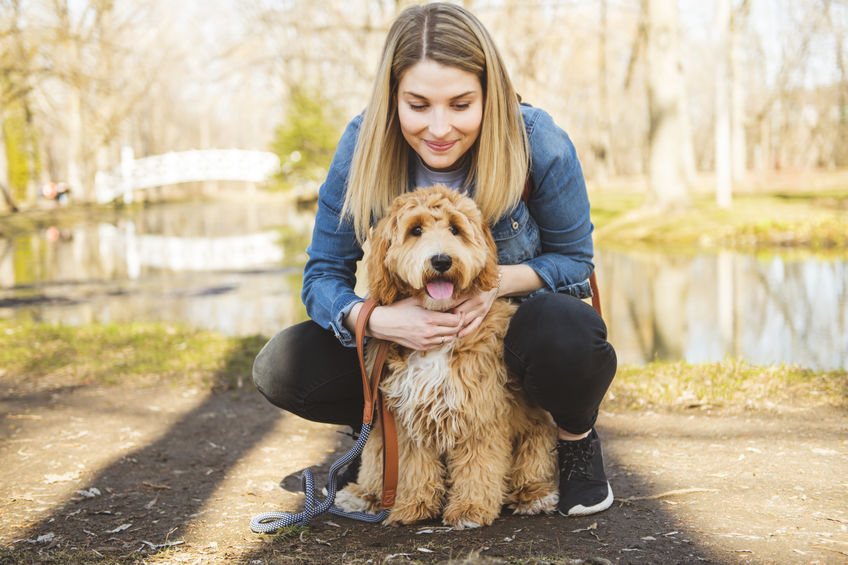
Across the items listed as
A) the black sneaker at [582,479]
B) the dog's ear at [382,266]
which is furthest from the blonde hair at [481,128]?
the black sneaker at [582,479]

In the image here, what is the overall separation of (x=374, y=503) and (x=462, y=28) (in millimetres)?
1977

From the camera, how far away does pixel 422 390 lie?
9.14 ft

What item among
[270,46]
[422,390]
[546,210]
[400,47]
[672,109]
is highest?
[270,46]

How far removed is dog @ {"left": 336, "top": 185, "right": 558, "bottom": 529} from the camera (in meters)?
2.69

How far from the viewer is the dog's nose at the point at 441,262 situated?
255 centimetres

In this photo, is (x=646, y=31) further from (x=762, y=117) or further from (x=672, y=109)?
(x=762, y=117)

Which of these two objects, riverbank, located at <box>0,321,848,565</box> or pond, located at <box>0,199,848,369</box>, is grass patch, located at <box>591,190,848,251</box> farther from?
riverbank, located at <box>0,321,848,565</box>

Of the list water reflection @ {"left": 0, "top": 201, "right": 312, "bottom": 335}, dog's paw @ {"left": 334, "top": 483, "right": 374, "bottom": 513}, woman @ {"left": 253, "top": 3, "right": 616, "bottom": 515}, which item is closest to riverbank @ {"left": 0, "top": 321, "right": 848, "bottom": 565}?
dog's paw @ {"left": 334, "top": 483, "right": 374, "bottom": 513}

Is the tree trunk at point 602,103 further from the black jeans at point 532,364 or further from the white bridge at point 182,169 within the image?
the black jeans at point 532,364

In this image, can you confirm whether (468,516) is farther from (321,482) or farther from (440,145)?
(440,145)

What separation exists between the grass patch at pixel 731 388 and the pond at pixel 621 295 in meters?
0.63

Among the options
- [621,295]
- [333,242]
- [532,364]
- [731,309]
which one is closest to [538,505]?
[532,364]

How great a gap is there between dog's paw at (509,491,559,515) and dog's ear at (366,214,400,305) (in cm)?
100

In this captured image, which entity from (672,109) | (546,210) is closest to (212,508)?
(546,210)
